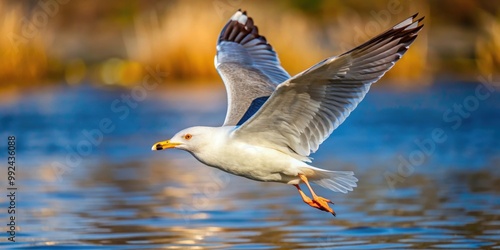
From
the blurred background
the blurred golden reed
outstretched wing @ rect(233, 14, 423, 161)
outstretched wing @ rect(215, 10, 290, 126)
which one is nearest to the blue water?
the blurred background

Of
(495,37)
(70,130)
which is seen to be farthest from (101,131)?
(495,37)

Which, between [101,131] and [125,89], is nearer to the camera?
[101,131]

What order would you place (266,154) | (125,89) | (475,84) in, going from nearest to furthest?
(266,154) → (475,84) → (125,89)

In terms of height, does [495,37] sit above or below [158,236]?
above

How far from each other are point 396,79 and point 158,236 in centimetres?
1838

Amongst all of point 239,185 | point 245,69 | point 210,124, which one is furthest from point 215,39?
point 245,69

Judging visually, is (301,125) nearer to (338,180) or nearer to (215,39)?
(338,180)

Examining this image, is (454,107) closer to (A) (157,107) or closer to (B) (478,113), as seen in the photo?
(B) (478,113)

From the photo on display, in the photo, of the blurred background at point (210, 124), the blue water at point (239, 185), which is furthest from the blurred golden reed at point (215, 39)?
the blue water at point (239, 185)

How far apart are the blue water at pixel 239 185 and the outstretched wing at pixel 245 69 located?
1.15 m

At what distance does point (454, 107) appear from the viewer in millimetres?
20656

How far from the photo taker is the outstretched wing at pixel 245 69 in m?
9.73

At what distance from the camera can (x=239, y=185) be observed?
13.1 metres

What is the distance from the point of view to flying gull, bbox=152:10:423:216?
8.05 m
